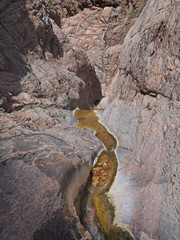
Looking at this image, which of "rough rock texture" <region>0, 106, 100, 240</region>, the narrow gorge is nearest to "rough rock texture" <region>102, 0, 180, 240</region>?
the narrow gorge

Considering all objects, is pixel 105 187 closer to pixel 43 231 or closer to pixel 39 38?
pixel 43 231

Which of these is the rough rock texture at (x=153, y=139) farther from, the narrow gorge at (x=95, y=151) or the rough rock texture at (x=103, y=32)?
the rough rock texture at (x=103, y=32)

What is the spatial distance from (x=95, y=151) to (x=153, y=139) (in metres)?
2.02

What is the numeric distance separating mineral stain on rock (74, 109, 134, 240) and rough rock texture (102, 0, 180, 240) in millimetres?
190

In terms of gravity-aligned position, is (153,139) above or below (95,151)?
above

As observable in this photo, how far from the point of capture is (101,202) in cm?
322

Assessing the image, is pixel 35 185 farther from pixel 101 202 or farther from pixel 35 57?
pixel 35 57

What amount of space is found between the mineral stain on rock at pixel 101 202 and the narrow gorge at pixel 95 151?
0.02 m

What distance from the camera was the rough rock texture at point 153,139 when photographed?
2.47 metres

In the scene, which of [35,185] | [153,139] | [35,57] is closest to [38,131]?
[35,185]

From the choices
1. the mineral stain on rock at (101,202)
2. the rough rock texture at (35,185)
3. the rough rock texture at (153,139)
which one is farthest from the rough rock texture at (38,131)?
the rough rock texture at (153,139)

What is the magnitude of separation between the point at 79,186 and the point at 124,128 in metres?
3.05

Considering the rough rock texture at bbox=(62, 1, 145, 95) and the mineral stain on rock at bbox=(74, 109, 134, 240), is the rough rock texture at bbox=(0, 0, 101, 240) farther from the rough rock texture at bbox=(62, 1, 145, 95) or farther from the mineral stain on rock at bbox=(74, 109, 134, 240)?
the rough rock texture at bbox=(62, 1, 145, 95)

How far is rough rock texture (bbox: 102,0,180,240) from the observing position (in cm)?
247
